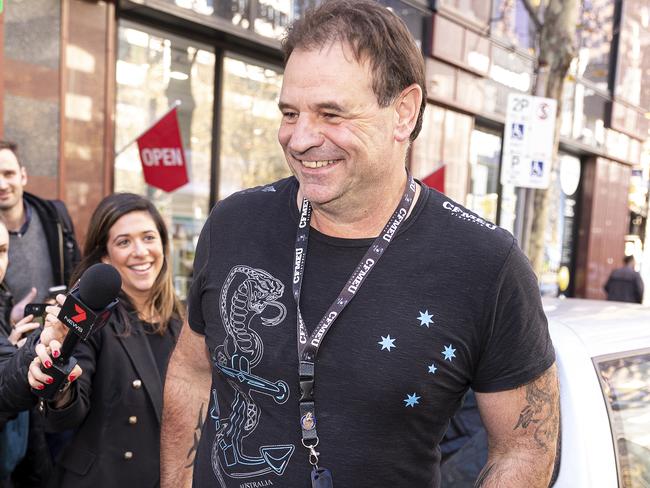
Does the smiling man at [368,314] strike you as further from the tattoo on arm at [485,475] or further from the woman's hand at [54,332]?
the woman's hand at [54,332]

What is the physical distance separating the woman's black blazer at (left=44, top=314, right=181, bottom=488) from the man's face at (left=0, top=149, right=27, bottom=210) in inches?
69.9

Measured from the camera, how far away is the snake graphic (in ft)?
5.59

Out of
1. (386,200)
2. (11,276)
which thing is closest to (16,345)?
(11,276)

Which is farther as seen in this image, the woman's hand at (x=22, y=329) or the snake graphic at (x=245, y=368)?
the woman's hand at (x=22, y=329)

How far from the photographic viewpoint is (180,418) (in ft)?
6.96

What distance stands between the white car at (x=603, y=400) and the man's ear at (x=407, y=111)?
0.97 meters

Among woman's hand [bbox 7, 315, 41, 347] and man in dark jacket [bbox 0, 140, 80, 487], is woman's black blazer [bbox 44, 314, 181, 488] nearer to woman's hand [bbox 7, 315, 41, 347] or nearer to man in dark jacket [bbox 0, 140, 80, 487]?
woman's hand [bbox 7, 315, 41, 347]

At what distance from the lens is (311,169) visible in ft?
5.53

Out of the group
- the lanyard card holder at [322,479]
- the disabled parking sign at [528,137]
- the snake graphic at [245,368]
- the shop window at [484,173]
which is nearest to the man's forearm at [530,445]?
the lanyard card holder at [322,479]

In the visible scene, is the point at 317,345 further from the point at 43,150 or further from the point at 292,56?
the point at 43,150

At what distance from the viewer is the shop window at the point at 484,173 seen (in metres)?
11.6

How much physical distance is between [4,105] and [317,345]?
5.11 metres

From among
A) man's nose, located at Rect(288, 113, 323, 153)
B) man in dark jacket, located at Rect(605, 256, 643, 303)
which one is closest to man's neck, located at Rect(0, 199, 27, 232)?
man's nose, located at Rect(288, 113, 323, 153)

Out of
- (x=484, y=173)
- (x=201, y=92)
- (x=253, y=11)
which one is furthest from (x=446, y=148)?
(x=201, y=92)
